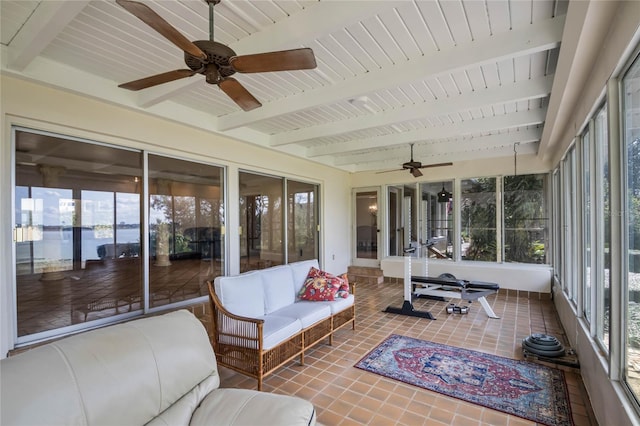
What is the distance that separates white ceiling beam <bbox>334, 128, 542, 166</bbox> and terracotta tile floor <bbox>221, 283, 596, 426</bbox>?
8.77ft

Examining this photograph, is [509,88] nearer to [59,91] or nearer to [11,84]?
[59,91]

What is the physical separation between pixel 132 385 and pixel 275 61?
174 cm

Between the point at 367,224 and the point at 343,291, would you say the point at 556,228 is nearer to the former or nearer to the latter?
the point at 367,224

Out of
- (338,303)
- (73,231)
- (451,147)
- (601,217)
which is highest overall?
(451,147)

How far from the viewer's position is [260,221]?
5277 mm

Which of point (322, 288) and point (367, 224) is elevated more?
point (367, 224)

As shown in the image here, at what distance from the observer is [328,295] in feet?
12.3

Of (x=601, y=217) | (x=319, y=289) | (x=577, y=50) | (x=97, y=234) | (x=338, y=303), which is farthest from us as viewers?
(x=319, y=289)

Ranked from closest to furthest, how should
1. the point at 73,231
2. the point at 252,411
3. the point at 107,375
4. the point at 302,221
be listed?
1. the point at 107,375
2. the point at 252,411
3. the point at 73,231
4. the point at 302,221

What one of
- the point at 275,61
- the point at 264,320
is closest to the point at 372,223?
the point at 264,320

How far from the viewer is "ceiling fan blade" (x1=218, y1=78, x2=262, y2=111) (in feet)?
6.77

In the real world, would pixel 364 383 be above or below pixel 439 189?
below

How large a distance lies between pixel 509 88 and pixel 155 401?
3.69 m

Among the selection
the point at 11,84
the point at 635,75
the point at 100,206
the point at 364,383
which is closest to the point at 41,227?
the point at 100,206
